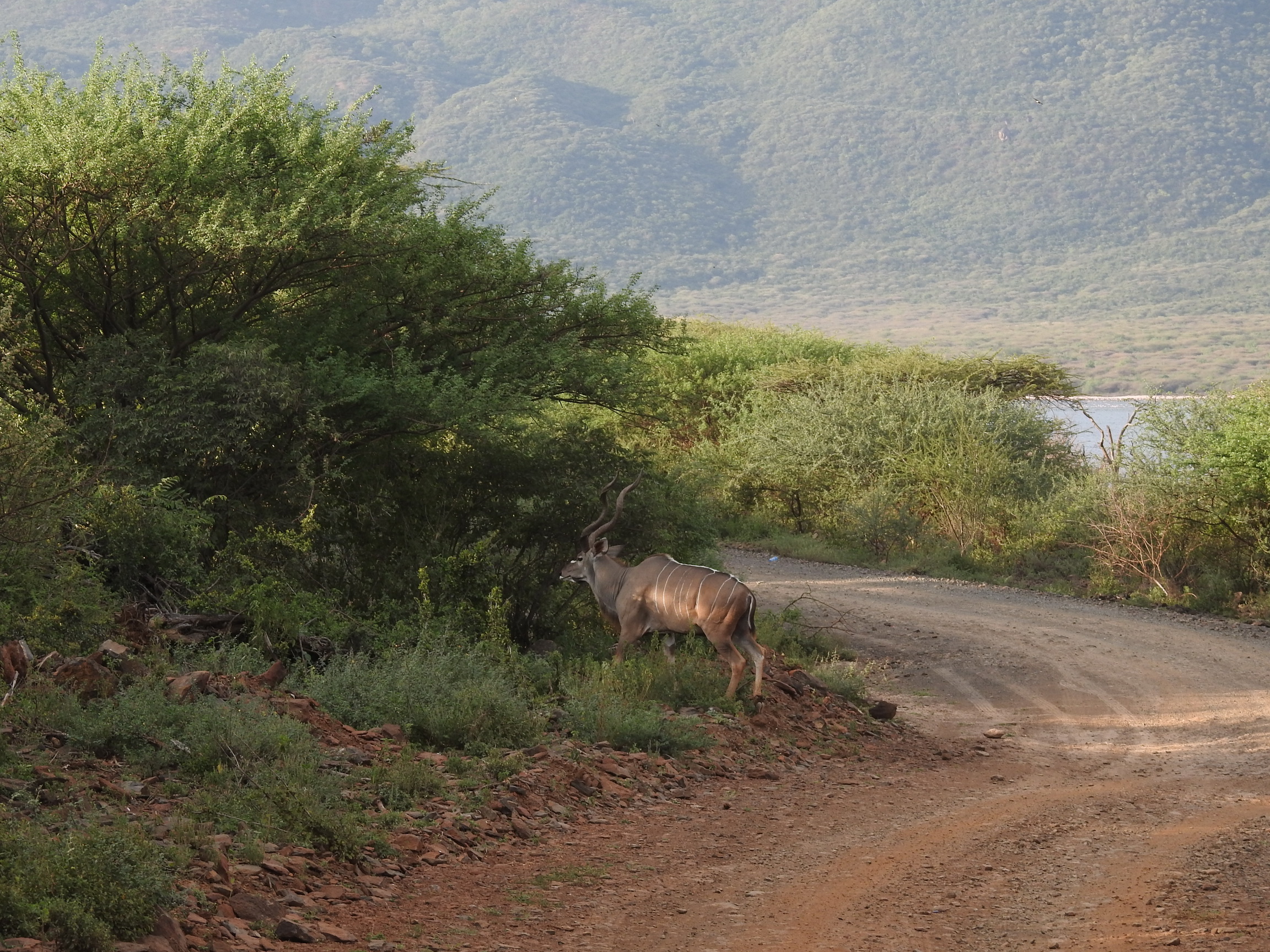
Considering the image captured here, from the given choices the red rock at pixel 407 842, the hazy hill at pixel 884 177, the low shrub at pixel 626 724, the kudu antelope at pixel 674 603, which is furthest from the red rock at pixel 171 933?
the hazy hill at pixel 884 177

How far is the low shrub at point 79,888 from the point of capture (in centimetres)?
568

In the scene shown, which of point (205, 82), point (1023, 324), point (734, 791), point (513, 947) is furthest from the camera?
point (1023, 324)

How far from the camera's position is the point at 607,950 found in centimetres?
659

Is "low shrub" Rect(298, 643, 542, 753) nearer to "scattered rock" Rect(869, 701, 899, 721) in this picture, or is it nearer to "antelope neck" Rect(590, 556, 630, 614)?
"antelope neck" Rect(590, 556, 630, 614)

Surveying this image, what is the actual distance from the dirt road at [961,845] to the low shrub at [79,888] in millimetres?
1150

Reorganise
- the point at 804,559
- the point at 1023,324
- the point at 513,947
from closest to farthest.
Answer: the point at 513,947 → the point at 804,559 → the point at 1023,324

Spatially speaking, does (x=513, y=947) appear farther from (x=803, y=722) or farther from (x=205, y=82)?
(x=205, y=82)

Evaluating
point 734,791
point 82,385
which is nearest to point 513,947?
point 734,791

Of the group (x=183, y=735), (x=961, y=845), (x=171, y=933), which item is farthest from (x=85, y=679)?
(x=961, y=845)

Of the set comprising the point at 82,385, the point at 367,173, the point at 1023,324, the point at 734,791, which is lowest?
the point at 734,791

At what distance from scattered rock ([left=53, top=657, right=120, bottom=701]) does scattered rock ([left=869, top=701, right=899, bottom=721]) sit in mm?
6872

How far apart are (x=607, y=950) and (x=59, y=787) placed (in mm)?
3030

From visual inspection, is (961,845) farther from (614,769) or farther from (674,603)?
(674,603)

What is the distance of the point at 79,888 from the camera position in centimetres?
591
